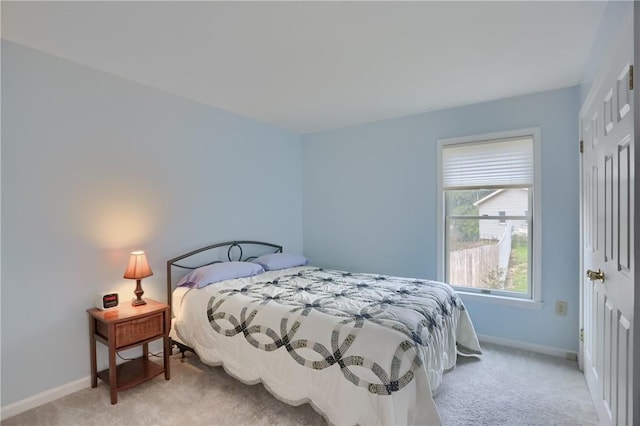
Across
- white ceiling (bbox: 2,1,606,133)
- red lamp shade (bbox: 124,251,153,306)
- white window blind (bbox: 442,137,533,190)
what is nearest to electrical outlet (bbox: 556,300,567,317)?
white window blind (bbox: 442,137,533,190)

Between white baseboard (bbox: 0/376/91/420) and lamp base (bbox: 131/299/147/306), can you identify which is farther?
lamp base (bbox: 131/299/147/306)

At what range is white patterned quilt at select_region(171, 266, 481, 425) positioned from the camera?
65.9 inches

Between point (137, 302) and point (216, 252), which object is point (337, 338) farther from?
point (216, 252)

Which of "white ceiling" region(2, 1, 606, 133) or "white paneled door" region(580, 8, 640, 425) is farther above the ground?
"white ceiling" region(2, 1, 606, 133)

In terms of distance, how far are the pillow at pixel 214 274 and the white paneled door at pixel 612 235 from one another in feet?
8.89

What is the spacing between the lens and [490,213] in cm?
333

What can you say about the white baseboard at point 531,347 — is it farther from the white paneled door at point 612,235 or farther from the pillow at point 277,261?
the pillow at point 277,261

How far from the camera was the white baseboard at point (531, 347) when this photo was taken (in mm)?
2880

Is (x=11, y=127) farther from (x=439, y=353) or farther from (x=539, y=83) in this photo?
(x=539, y=83)

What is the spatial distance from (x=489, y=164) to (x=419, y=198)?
31.4 inches

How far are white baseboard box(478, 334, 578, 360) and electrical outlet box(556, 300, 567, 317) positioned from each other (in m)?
0.34

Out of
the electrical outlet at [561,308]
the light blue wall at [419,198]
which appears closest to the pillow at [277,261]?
the light blue wall at [419,198]

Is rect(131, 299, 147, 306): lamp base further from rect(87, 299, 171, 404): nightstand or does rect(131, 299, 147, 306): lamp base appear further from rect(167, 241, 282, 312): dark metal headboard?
rect(167, 241, 282, 312): dark metal headboard

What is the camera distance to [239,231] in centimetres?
370
